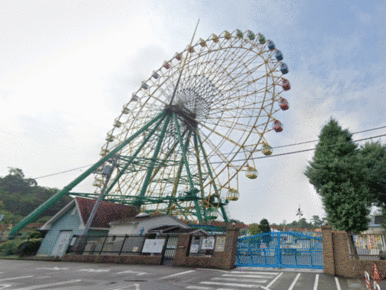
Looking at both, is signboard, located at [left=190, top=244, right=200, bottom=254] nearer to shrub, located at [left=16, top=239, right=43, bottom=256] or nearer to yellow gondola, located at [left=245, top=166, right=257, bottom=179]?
yellow gondola, located at [left=245, top=166, right=257, bottom=179]

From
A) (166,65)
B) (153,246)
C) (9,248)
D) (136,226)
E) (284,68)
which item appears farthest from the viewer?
(166,65)

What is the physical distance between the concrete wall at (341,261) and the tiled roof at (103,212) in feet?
64.2

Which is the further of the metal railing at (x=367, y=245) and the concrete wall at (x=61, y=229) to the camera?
the concrete wall at (x=61, y=229)

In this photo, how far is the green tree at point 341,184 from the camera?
13555 mm

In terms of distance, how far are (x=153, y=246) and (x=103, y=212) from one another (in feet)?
39.1

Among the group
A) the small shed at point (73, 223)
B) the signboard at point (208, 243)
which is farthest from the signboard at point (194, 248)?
the small shed at point (73, 223)

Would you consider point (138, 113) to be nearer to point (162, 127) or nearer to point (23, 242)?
point (162, 127)

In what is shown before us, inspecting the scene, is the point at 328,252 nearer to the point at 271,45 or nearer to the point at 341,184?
the point at 341,184

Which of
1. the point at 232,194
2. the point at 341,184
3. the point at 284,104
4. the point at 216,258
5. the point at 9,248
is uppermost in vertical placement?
the point at 284,104

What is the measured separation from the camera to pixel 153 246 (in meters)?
14.9

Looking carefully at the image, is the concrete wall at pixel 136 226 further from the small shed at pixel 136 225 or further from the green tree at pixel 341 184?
the green tree at pixel 341 184

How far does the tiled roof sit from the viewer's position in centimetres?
2297

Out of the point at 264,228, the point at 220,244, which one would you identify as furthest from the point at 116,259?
the point at 264,228

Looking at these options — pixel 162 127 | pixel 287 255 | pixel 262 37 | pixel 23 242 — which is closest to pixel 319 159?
pixel 287 255
